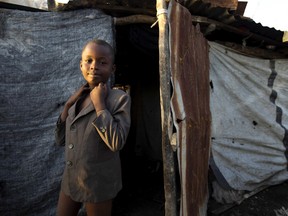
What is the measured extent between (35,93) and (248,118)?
384 cm

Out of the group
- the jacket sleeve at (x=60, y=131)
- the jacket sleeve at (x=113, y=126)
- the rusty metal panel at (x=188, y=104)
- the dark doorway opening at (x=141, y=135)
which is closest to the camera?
the jacket sleeve at (x=113, y=126)

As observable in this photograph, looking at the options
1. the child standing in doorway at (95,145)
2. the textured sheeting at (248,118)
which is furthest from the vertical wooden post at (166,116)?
the textured sheeting at (248,118)

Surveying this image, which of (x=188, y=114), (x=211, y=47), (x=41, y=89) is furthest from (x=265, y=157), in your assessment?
(x=41, y=89)

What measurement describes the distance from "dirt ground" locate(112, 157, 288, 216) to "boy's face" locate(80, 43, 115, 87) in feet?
10.7

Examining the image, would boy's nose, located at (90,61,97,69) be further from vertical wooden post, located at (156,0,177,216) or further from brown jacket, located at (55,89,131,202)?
vertical wooden post, located at (156,0,177,216)

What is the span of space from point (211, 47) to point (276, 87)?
6.25ft

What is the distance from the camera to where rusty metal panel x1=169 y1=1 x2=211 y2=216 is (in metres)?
2.58

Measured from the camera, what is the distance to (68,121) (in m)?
1.96

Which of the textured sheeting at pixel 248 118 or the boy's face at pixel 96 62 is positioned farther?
the textured sheeting at pixel 248 118

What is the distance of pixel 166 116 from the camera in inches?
95.3

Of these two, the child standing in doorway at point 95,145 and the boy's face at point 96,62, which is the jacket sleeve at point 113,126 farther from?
the boy's face at point 96,62

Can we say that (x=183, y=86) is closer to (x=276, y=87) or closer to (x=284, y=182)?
(x=276, y=87)

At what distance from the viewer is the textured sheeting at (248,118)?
15.8ft

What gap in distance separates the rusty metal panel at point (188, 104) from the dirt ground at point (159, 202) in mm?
1529
